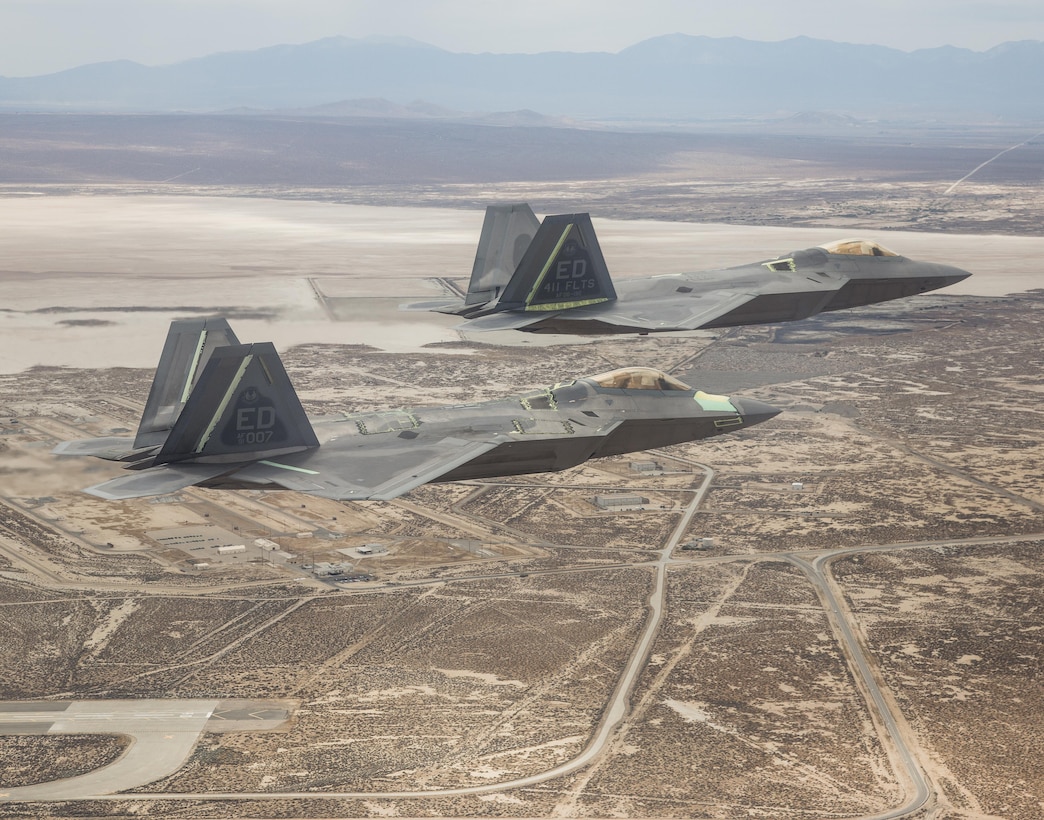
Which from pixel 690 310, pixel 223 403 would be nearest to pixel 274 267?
pixel 690 310

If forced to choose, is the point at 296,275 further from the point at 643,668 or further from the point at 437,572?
the point at 643,668

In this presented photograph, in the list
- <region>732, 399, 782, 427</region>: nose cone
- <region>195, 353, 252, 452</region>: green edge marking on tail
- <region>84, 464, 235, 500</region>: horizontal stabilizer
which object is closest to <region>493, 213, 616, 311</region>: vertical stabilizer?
<region>732, 399, 782, 427</region>: nose cone

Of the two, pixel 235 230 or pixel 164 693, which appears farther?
pixel 235 230

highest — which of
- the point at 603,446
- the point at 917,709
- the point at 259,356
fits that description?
the point at 259,356

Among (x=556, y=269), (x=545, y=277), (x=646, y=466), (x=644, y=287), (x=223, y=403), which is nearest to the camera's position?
(x=223, y=403)

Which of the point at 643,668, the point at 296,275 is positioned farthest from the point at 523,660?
the point at 296,275

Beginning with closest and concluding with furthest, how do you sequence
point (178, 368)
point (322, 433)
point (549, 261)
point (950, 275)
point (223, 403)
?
point (223, 403)
point (178, 368)
point (322, 433)
point (549, 261)
point (950, 275)

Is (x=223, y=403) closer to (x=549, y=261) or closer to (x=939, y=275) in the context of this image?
(x=549, y=261)
